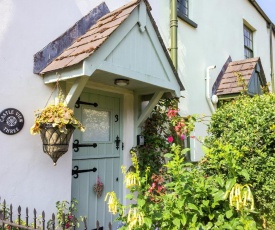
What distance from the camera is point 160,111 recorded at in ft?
16.1

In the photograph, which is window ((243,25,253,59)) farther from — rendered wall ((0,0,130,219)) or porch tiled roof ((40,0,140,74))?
rendered wall ((0,0,130,219))

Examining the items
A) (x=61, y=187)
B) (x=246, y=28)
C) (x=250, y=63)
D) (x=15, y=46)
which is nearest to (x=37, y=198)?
(x=61, y=187)

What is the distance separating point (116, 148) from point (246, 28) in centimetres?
780

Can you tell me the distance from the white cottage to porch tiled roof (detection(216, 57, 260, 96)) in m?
2.72

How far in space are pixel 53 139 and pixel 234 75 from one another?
586 centimetres

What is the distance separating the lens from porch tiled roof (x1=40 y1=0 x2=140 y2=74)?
309cm

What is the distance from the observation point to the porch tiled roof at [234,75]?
706 centimetres

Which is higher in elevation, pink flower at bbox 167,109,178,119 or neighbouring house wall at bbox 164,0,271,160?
neighbouring house wall at bbox 164,0,271,160

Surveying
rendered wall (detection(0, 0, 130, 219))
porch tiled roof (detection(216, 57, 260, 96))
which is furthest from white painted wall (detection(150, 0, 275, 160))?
rendered wall (detection(0, 0, 130, 219))

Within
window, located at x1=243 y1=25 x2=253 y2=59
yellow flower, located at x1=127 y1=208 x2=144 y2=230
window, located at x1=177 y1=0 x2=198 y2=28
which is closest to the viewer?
yellow flower, located at x1=127 y1=208 x2=144 y2=230

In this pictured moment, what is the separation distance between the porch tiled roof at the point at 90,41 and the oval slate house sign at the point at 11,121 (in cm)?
64

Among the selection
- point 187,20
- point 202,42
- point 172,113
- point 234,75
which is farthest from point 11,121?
point 234,75

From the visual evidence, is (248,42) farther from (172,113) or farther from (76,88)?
(76,88)

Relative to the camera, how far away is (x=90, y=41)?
132 inches
